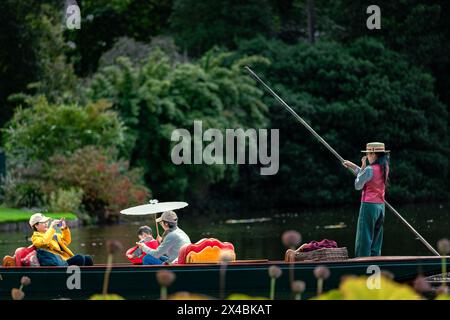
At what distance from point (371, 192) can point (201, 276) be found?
8.46 feet

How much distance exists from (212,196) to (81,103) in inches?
224

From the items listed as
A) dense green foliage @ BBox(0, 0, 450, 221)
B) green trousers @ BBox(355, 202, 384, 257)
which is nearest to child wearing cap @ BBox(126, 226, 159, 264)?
green trousers @ BBox(355, 202, 384, 257)

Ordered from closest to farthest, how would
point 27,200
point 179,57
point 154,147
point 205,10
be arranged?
point 27,200
point 154,147
point 179,57
point 205,10

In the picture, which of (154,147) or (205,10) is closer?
(154,147)

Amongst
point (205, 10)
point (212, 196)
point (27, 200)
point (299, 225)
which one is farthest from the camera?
point (205, 10)

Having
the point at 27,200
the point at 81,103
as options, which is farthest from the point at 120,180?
the point at 81,103

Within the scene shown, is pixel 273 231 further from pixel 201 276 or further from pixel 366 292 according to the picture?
pixel 366 292

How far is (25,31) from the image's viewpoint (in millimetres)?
43969

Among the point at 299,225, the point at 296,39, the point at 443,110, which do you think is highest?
the point at 296,39

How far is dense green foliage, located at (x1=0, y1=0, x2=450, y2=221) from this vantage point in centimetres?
3834

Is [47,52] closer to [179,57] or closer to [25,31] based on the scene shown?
[25,31]

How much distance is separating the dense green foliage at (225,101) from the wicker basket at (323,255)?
790 inches

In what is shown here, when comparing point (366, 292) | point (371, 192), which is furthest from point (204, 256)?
point (366, 292)

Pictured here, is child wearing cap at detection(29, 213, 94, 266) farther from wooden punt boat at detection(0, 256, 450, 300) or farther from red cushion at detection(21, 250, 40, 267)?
wooden punt boat at detection(0, 256, 450, 300)
